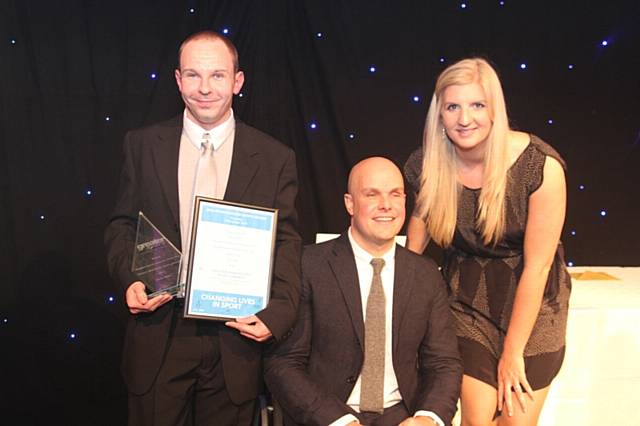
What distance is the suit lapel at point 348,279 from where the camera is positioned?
226 centimetres

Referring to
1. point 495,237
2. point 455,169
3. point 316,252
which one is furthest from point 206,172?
point 495,237

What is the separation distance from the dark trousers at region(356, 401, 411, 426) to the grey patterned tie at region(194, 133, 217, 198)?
96 cm

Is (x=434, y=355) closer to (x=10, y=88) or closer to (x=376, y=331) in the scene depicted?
(x=376, y=331)

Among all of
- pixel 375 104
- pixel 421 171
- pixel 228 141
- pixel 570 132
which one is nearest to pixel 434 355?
pixel 421 171

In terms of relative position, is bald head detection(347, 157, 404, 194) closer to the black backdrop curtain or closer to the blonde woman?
the blonde woman

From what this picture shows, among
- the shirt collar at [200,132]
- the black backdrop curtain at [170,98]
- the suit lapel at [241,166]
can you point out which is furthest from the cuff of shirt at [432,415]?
the black backdrop curtain at [170,98]

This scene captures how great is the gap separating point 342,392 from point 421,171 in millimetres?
955

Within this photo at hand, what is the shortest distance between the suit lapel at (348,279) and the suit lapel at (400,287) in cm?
13

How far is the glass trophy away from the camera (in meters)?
2.04

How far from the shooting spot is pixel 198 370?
218 centimetres

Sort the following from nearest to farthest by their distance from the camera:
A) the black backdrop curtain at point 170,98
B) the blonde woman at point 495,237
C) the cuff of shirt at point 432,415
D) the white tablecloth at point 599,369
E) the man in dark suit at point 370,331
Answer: the cuff of shirt at point 432,415
the man in dark suit at point 370,331
the blonde woman at point 495,237
the white tablecloth at point 599,369
the black backdrop curtain at point 170,98

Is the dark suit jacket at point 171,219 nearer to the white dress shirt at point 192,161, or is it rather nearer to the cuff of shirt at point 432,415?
the white dress shirt at point 192,161

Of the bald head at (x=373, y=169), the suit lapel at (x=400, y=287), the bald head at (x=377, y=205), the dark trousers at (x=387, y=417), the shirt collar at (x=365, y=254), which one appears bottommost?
the dark trousers at (x=387, y=417)

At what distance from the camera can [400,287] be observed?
231 cm
